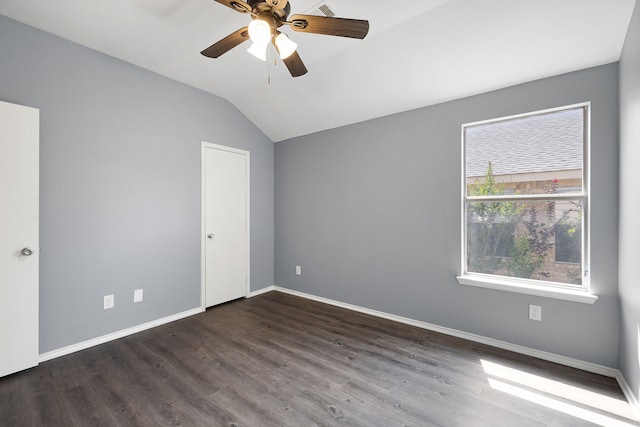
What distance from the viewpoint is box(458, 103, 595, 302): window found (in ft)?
7.49

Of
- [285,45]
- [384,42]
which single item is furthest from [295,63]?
[384,42]

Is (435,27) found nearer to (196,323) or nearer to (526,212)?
(526,212)

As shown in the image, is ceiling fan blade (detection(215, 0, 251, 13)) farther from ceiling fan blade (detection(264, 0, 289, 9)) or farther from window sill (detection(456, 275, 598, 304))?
window sill (detection(456, 275, 598, 304))

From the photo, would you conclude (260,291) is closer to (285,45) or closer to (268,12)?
(285,45)

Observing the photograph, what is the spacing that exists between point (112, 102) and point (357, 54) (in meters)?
2.44

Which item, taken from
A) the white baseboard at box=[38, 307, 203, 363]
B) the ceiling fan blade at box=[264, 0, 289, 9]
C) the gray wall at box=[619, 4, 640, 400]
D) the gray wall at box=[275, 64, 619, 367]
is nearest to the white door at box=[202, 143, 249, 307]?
the white baseboard at box=[38, 307, 203, 363]

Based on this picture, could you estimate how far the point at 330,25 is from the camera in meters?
1.60

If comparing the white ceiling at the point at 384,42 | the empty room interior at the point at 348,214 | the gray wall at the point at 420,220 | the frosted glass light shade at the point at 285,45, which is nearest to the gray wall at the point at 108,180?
the empty room interior at the point at 348,214

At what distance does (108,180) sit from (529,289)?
4.01m

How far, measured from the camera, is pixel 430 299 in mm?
2932

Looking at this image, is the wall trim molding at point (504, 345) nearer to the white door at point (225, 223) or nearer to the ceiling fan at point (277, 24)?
the white door at point (225, 223)

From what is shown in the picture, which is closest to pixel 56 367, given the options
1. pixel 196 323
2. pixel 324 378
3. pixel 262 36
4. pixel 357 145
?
pixel 196 323

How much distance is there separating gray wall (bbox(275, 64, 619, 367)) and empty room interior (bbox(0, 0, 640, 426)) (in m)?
0.02

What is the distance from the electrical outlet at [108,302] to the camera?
2664 millimetres
